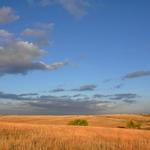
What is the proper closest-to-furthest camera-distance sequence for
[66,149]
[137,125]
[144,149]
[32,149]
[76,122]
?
[32,149]
[66,149]
[144,149]
[76,122]
[137,125]

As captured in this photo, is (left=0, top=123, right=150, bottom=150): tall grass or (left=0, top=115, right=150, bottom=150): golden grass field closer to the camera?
(left=0, top=123, right=150, bottom=150): tall grass

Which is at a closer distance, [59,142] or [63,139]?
[59,142]

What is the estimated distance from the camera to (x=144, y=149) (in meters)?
14.5

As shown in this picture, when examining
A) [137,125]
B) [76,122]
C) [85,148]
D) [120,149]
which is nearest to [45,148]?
[85,148]

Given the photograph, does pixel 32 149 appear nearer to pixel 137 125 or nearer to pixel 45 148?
pixel 45 148

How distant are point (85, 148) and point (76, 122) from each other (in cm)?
6114

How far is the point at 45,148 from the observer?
1259 centimetres

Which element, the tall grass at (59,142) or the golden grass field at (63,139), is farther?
the golden grass field at (63,139)

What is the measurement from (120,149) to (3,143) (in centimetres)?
440

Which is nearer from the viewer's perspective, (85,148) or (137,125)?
(85,148)

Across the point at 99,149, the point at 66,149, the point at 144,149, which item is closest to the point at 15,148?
the point at 66,149

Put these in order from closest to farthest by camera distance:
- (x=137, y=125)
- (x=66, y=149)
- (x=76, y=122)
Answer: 1. (x=66, y=149)
2. (x=76, y=122)
3. (x=137, y=125)

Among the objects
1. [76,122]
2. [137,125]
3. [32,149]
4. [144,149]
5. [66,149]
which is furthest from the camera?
[137,125]

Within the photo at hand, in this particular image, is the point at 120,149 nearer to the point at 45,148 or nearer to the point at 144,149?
the point at 144,149
